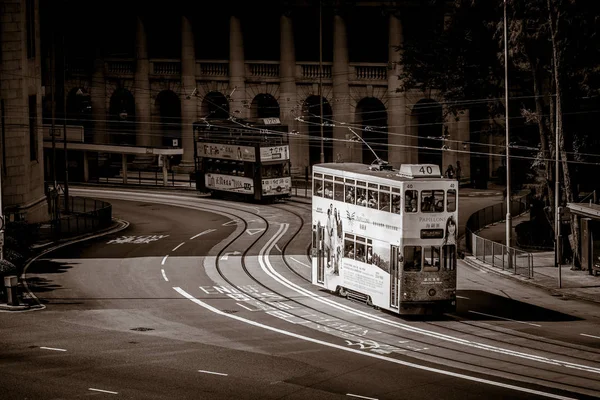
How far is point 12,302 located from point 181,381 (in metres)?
14.2

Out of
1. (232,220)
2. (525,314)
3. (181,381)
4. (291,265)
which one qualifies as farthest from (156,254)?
(181,381)

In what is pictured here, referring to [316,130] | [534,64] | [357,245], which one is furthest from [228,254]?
[316,130]

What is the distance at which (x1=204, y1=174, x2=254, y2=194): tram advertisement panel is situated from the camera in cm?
7819

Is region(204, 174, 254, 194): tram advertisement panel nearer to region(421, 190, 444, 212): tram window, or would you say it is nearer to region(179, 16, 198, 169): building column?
region(179, 16, 198, 169): building column

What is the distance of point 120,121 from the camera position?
104 m

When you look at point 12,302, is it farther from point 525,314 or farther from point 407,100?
point 407,100

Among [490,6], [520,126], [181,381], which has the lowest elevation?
[181,381]

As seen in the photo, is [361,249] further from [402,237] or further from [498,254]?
[498,254]

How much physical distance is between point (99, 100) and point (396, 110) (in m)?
27.9

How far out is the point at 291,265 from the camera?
2146 inches

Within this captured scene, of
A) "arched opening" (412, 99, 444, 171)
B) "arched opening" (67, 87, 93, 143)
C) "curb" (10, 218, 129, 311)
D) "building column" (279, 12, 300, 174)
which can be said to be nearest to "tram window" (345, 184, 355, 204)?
"curb" (10, 218, 129, 311)

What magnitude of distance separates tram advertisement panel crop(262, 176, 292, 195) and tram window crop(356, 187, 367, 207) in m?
33.8

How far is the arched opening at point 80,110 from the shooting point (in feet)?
340

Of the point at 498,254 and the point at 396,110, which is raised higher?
the point at 396,110
